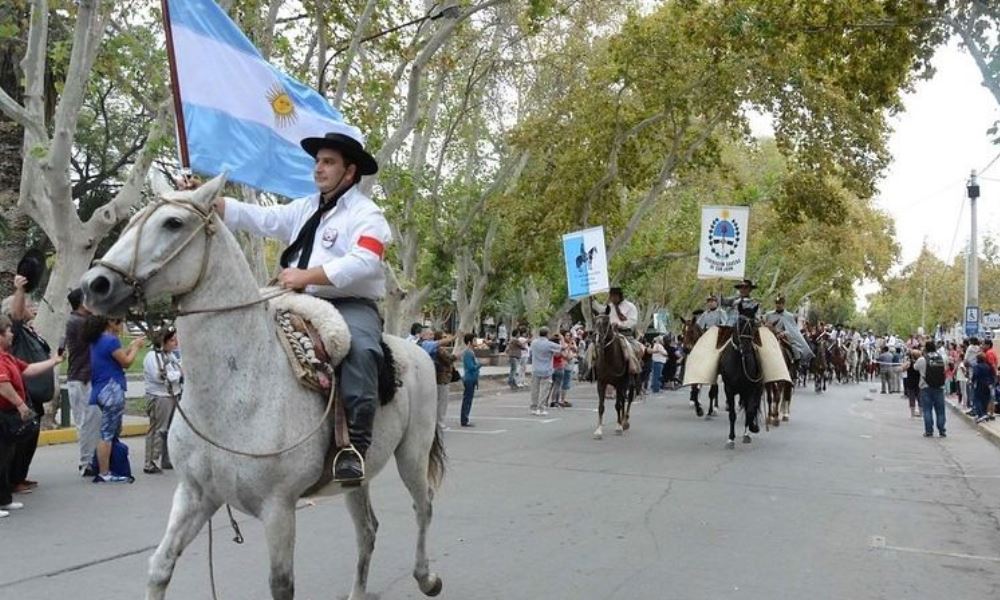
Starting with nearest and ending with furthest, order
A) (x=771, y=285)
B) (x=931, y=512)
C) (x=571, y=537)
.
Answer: (x=571, y=537)
(x=931, y=512)
(x=771, y=285)

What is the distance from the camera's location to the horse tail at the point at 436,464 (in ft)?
18.4

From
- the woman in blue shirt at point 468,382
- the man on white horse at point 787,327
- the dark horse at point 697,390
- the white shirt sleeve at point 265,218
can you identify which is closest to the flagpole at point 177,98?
the white shirt sleeve at point 265,218

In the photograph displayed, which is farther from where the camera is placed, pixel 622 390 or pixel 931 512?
pixel 622 390

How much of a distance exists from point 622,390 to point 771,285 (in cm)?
4272

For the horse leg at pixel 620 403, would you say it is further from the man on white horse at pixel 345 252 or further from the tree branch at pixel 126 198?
the man on white horse at pixel 345 252

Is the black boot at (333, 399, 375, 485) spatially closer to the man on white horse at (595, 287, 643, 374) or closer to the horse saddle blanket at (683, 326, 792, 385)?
the horse saddle blanket at (683, 326, 792, 385)

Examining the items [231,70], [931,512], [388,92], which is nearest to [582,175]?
[388,92]

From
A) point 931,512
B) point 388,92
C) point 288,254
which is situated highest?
point 388,92

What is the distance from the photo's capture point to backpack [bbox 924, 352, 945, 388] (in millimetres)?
15867

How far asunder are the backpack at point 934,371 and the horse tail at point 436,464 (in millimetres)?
13265

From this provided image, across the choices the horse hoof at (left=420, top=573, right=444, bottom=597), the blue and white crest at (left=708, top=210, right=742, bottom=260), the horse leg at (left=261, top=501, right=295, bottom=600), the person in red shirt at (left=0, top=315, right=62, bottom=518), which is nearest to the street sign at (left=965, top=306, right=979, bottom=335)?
the blue and white crest at (left=708, top=210, right=742, bottom=260)

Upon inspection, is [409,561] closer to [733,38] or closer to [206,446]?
[206,446]

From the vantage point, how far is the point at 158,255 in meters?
3.53

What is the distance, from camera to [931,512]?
8.87 meters
